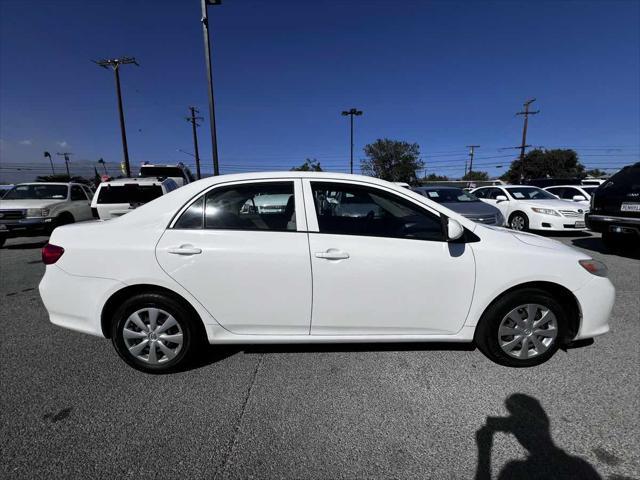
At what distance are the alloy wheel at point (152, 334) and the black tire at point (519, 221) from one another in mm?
9699

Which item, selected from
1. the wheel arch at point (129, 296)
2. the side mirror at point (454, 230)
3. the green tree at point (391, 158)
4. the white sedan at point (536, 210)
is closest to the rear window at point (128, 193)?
the wheel arch at point (129, 296)

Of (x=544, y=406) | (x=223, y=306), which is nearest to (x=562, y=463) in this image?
(x=544, y=406)

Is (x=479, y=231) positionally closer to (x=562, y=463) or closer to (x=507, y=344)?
(x=507, y=344)

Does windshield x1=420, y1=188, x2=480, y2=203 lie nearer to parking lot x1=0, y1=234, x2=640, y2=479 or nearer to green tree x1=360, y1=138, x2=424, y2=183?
parking lot x1=0, y1=234, x2=640, y2=479

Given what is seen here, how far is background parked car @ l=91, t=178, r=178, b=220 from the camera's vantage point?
7262 millimetres

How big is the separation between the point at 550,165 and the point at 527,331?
87823 mm

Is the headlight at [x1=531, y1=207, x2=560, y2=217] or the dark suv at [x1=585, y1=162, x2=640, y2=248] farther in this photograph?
the headlight at [x1=531, y1=207, x2=560, y2=217]

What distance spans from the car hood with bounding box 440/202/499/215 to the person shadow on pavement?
5.90 metres

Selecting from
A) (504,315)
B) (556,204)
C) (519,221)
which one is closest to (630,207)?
(556,204)

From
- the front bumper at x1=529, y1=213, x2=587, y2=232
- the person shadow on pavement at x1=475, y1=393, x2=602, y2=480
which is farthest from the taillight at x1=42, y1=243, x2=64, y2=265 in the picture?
the front bumper at x1=529, y1=213, x2=587, y2=232

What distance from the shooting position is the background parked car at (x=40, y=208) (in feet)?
26.0

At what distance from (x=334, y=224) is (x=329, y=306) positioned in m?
0.65

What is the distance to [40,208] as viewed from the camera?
8.10 metres

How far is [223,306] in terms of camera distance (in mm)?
2547
